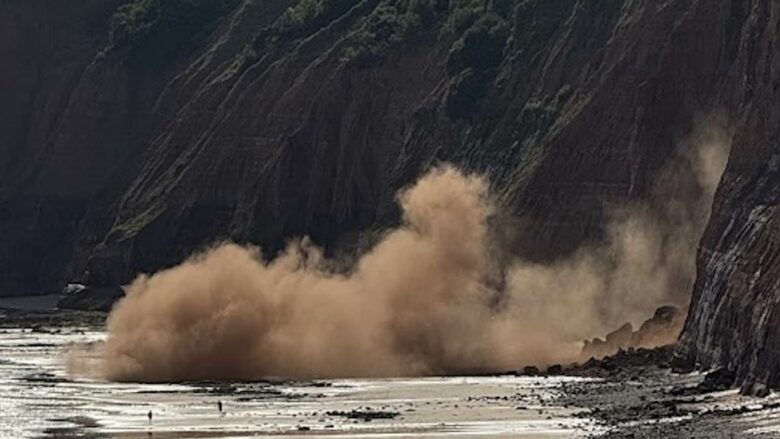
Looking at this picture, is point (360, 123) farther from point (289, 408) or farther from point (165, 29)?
point (289, 408)

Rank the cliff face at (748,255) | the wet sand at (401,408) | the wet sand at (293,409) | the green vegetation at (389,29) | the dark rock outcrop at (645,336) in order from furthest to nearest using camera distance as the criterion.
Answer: the green vegetation at (389,29), the dark rock outcrop at (645,336), the cliff face at (748,255), the wet sand at (293,409), the wet sand at (401,408)

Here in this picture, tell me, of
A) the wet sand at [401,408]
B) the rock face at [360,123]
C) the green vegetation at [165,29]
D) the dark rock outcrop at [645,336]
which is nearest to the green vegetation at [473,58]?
the rock face at [360,123]

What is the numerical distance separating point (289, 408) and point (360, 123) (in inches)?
2451

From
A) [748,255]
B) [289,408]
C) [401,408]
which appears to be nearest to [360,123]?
[289,408]

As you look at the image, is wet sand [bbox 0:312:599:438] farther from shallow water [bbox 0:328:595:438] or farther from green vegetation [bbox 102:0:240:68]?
green vegetation [bbox 102:0:240:68]

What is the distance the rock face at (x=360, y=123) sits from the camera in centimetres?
7688

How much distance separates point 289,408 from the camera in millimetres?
69562

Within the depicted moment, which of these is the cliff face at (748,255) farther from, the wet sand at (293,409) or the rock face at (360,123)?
the wet sand at (293,409)

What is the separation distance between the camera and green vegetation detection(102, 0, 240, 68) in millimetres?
162375

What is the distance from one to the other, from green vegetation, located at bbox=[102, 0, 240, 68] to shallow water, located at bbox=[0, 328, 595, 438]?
3006 inches

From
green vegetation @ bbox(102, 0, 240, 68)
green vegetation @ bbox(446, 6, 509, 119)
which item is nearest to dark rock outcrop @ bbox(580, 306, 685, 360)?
green vegetation @ bbox(446, 6, 509, 119)

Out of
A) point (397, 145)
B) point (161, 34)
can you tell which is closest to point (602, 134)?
point (397, 145)

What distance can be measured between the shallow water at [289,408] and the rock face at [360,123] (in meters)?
6.30

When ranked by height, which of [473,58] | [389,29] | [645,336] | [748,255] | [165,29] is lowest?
[748,255]
